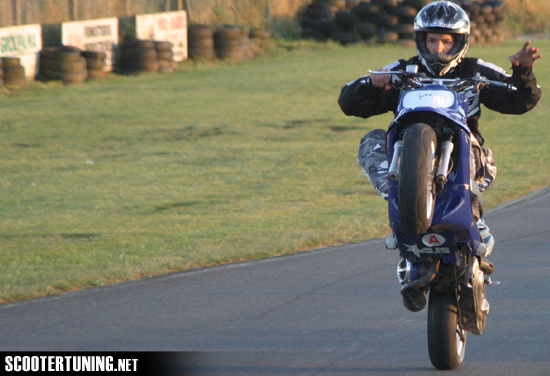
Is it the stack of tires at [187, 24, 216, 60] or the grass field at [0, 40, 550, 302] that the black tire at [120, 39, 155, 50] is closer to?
the grass field at [0, 40, 550, 302]

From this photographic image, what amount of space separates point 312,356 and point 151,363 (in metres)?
0.89

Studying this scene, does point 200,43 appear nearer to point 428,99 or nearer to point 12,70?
point 12,70

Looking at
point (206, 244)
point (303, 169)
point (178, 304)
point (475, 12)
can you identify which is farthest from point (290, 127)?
point (475, 12)

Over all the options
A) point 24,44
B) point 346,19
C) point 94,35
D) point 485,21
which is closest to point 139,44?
point 94,35

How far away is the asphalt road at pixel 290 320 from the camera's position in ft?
14.8

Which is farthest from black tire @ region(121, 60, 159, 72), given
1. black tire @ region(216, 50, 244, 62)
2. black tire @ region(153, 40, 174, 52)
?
black tire @ region(216, 50, 244, 62)

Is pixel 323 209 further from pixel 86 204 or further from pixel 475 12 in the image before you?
pixel 475 12

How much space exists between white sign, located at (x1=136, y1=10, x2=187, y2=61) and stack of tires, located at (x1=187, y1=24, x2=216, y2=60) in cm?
19

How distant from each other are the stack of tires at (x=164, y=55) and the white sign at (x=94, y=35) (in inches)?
48.6

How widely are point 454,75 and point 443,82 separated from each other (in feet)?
1.12

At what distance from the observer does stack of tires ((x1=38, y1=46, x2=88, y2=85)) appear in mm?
20500

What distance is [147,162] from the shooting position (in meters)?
11.9

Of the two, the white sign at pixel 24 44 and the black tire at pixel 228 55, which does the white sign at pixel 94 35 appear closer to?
the white sign at pixel 24 44

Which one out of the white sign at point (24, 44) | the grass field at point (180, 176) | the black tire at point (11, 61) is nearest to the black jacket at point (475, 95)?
the grass field at point (180, 176)
